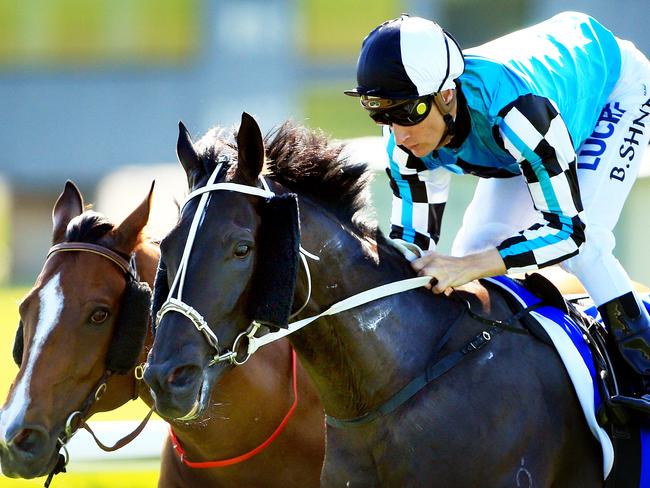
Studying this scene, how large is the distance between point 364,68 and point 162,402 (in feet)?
4.05

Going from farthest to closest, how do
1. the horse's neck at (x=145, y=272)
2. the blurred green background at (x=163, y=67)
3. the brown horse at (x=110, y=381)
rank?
the blurred green background at (x=163, y=67)
the horse's neck at (x=145, y=272)
the brown horse at (x=110, y=381)

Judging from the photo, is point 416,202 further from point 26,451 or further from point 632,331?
point 26,451

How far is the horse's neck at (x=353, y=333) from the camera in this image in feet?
11.0

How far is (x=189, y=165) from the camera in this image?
10.9ft

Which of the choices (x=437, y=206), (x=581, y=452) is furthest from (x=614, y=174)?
(x=581, y=452)

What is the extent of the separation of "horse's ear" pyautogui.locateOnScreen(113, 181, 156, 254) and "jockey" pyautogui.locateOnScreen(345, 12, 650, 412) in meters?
0.95

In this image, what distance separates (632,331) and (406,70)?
1206 mm

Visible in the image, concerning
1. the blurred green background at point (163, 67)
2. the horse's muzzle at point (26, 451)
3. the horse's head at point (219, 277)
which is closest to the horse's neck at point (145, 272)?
the horse's muzzle at point (26, 451)

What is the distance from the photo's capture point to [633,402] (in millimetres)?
3600

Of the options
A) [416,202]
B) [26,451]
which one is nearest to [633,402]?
[416,202]

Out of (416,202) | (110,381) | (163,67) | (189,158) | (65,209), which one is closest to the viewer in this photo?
(189,158)

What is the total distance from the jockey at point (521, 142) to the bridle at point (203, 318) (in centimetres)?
40

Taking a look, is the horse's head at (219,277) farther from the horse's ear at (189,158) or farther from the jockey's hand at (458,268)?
the jockey's hand at (458,268)

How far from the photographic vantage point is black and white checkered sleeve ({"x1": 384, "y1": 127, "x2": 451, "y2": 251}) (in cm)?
407
